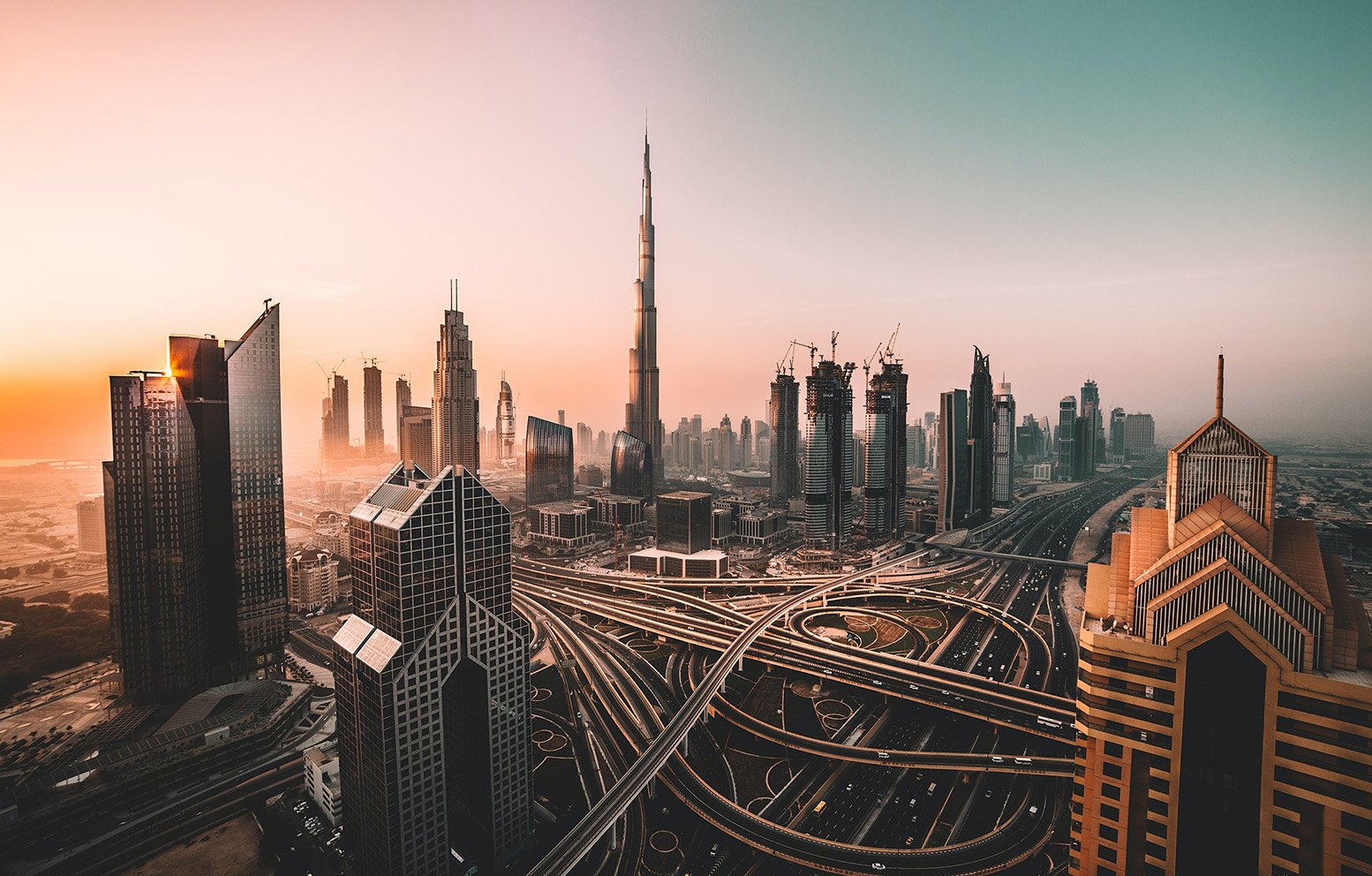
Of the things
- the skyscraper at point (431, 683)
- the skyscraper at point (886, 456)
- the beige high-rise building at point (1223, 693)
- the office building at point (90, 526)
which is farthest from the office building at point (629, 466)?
the beige high-rise building at point (1223, 693)

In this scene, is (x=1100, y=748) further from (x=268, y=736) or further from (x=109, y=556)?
(x=109, y=556)

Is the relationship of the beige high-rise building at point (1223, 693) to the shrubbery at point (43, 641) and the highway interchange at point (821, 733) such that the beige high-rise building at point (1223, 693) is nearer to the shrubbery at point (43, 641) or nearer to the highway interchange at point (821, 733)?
the highway interchange at point (821, 733)

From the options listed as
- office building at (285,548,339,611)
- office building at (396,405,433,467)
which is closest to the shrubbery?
office building at (285,548,339,611)

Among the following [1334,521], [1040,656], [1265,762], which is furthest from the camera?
[1334,521]

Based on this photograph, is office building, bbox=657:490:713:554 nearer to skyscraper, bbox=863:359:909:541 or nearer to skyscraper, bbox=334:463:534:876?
skyscraper, bbox=863:359:909:541

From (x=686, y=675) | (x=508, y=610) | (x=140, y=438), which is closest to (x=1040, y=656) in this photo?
(x=686, y=675)
